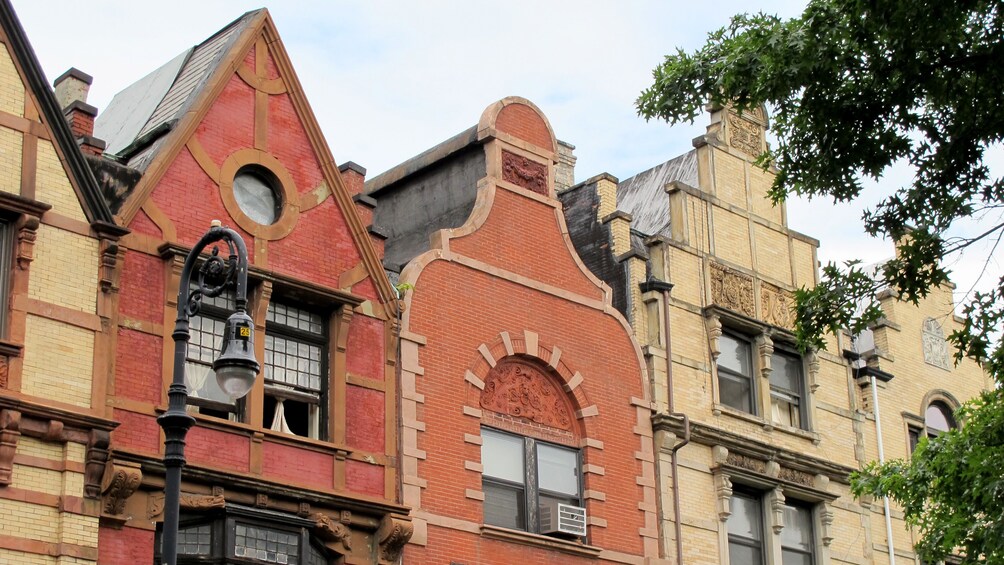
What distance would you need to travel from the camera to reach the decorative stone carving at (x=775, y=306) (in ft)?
104

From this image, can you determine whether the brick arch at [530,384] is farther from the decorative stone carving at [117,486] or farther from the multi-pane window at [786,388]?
the decorative stone carving at [117,486]

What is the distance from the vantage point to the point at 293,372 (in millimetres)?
23562

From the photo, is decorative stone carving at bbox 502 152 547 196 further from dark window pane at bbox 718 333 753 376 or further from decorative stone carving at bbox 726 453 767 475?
decorative stone carving at bbox 726 453 767 475

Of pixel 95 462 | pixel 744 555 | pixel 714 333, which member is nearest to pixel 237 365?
pixel 95 462

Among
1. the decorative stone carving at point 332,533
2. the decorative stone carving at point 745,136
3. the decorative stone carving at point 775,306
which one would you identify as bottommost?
the decorative stone carving at point 332,533

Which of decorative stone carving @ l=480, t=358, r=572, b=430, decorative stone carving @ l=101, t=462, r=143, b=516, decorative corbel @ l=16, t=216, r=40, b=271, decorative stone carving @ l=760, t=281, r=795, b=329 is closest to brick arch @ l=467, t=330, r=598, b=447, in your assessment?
decorative stone carving @ l=480, t=358, r=572, b=430

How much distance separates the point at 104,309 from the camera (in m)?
21.3

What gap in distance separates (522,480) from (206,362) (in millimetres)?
6335

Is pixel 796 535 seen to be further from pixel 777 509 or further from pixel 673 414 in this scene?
pixel 673 414

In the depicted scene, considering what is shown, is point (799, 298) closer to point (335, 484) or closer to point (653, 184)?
point (335, 484)

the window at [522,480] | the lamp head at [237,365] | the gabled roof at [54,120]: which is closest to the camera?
the lamp head at [237,365]

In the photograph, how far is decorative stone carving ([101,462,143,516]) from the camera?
800 inches

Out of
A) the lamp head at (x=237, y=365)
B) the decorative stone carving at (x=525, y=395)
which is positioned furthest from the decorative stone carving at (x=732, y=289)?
the lamp head at (x=237, y=365)

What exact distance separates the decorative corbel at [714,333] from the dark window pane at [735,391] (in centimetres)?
45
